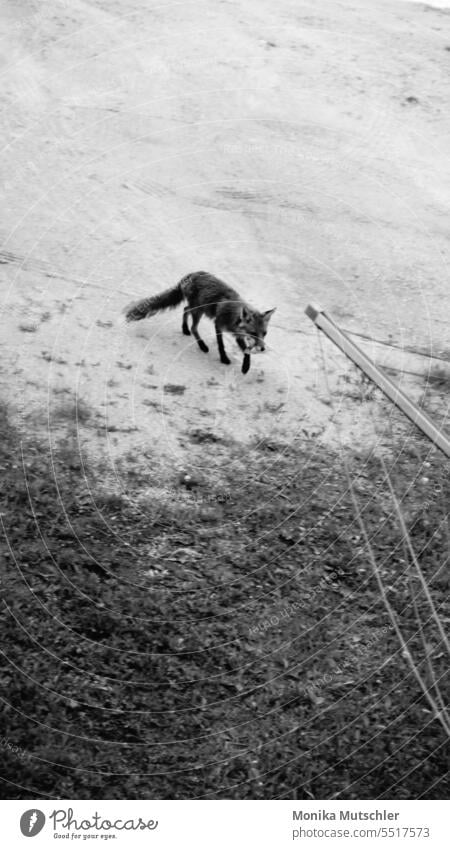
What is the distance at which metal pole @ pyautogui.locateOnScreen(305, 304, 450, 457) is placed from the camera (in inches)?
255

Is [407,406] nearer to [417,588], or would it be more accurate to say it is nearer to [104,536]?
[417,588]

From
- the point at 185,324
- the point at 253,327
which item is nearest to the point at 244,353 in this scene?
the point at 253,327

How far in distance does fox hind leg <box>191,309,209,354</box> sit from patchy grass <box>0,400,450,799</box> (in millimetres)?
2261

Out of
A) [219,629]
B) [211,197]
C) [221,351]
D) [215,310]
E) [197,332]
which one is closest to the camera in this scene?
[219,629]

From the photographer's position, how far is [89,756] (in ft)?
26.3

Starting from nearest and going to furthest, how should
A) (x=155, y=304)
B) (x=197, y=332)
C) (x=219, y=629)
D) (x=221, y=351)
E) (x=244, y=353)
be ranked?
(x=219, y=629), (x=244, y=353), (x=221, y=351), (x=155, y=304), (x=197, y=332)

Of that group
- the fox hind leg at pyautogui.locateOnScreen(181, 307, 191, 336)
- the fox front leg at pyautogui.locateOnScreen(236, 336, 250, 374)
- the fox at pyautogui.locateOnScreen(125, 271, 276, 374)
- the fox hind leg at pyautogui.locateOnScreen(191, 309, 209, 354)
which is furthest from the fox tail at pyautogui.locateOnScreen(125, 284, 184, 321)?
the fox front leg at pyautogui.locateOnScreen(236, 336, 250, 374)

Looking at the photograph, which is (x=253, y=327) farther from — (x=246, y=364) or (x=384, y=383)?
(x=384, y=383)

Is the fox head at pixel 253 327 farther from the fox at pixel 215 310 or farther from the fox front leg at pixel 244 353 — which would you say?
the fox front leg at pixel 244 353

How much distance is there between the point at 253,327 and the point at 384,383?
5.59m

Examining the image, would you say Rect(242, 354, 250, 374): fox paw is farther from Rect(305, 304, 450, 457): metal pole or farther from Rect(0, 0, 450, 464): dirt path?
Rect(305, 304, 450, 457): metal pole

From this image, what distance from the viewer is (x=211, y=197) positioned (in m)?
17.5

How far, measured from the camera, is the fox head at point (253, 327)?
40.2ft

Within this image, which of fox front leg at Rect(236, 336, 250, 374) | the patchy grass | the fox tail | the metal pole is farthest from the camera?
the fox tail
